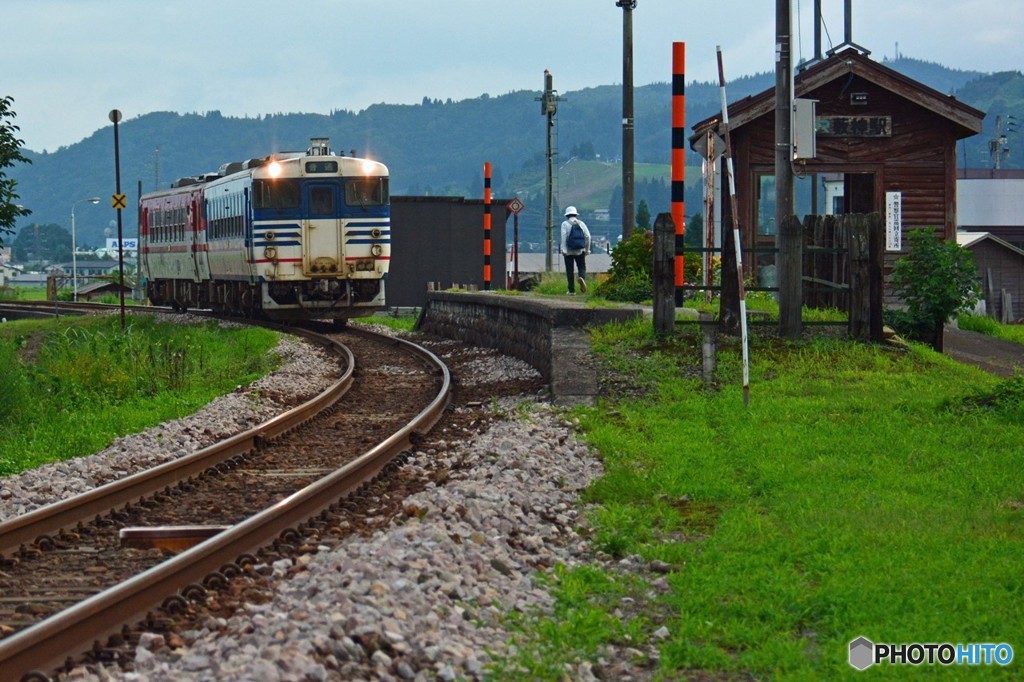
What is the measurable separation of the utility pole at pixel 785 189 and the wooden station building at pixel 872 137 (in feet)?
31.4

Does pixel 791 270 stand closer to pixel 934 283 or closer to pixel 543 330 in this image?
pixel 543 330

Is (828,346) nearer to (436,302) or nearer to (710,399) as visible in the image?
(710,399)

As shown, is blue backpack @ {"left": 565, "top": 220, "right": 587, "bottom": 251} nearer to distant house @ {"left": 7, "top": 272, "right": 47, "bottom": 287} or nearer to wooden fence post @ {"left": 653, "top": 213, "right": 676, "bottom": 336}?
wooden fence post @ {"left": 653, "top": 213, "right": 676, "bottom": 336}

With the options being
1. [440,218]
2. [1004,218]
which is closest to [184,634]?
[440,218]

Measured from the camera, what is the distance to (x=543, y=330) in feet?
55.3

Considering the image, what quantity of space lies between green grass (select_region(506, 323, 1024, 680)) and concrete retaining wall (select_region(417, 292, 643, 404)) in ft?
2.59

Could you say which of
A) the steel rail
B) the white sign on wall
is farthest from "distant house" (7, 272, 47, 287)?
the steel rail

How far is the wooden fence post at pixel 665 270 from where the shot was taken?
14.4 m

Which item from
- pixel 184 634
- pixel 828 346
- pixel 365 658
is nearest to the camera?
pixel 365 658

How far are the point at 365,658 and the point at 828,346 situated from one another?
32.3 feet

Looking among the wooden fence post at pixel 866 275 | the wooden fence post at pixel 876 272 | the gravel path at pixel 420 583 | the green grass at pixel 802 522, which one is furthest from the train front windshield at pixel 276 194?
the gravel path at pixel 420 583

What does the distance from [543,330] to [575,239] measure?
26.2ft

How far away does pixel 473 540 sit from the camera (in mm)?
7137

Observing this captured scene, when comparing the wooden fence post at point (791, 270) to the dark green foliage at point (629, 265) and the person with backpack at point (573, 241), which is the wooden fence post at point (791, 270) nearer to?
the dark green foliage at point (629, 265)
